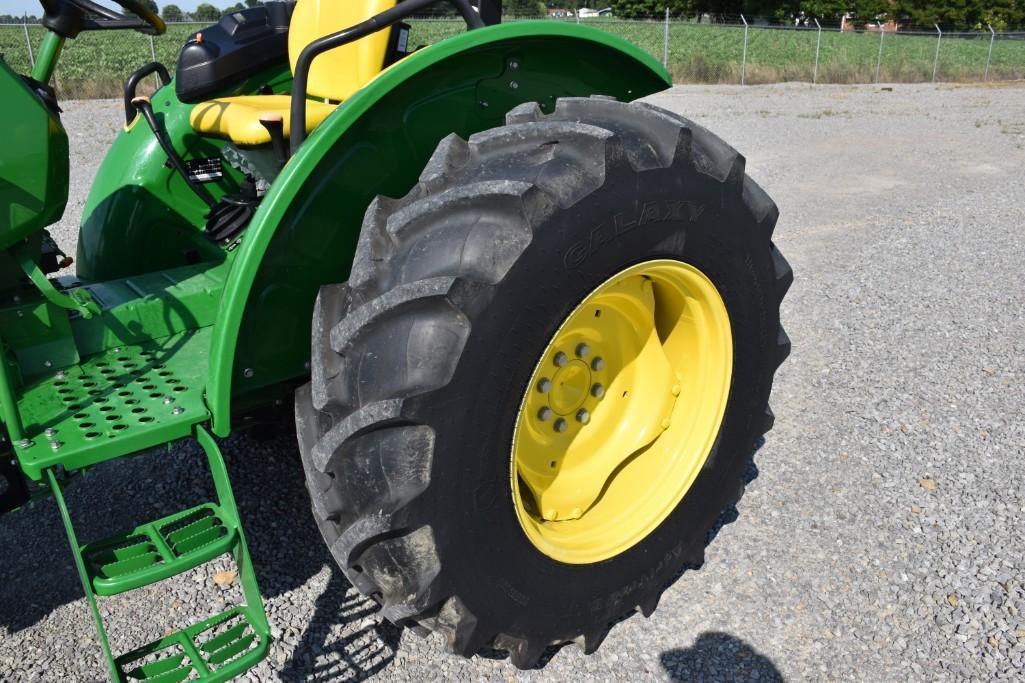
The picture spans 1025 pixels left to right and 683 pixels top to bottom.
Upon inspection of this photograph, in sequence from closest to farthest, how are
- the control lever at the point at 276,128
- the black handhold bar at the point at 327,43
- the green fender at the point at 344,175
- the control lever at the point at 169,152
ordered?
the green fender at the point at 344,175
the black handhold bar at the point at 327,43
the control lever at the point at 276,128
the control lever at the point at 169,152

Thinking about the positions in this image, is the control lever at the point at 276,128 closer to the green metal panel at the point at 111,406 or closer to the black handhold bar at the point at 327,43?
the black handhold bar at the point at 327,43

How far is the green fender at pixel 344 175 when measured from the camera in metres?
1.69

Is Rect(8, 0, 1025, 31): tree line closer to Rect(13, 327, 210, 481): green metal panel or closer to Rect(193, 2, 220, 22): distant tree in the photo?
Rect(193, 2, 220, 22): distant tree

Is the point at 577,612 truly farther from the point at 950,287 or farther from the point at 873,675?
the point at 950,287

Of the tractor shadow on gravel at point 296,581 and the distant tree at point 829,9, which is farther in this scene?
the distant tree at point 829,9

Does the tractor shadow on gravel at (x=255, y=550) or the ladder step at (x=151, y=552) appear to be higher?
the ladder step at (x=151, y=552)

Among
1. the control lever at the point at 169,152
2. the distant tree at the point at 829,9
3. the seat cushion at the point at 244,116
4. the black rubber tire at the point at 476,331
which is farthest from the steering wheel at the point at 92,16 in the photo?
the distant tree at the point at 829,9

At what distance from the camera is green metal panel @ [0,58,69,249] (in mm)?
1762

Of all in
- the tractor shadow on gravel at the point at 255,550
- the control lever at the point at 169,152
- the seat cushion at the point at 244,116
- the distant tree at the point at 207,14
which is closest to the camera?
the tractor shadow on gravel at the point at 255,550

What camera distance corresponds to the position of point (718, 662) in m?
2.05

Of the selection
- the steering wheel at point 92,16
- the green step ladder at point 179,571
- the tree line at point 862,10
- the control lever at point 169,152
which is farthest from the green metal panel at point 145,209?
the tree line at point 862,10

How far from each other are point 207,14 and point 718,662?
1864cm

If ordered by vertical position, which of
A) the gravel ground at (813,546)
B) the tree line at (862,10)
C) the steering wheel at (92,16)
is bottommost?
the tree line at (862,10)

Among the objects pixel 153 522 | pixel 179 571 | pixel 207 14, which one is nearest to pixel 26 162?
pixel 153 522
